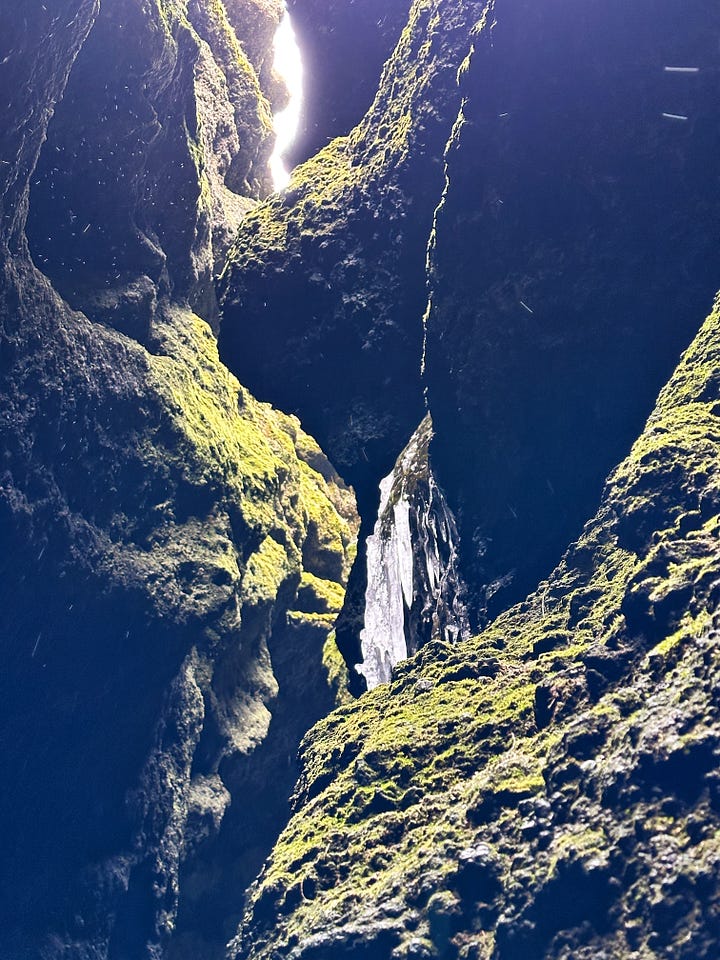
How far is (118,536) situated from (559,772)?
661 inches

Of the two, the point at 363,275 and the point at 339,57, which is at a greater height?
the point at 339,57

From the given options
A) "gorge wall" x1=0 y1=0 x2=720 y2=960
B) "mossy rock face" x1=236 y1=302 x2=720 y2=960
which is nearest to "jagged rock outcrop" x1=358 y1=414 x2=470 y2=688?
"gorge wall" x1=0 y1=0 x2=720 y2=960

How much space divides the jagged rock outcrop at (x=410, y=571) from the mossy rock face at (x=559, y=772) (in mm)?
2769

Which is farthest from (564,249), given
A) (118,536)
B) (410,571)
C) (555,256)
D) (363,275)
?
(118,536)

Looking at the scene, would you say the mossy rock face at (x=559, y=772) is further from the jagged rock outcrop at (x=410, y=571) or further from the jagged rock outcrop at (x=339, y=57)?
the jagged rock outcrop at (x=339, y=57)

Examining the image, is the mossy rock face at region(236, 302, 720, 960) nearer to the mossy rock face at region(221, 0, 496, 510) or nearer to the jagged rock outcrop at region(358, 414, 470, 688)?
the jagged rock outcrop at region(358, 414, 470, 688)

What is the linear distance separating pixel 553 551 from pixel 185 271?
63.0ft

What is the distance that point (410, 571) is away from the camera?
3766 cm

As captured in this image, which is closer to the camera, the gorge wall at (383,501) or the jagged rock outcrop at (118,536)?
the gorge wall at (383,501)

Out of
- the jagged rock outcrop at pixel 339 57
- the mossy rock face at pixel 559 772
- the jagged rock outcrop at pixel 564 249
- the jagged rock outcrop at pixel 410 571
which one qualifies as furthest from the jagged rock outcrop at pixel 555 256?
the jagged rock outcrop at pixel 339 57

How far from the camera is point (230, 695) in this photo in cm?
4003

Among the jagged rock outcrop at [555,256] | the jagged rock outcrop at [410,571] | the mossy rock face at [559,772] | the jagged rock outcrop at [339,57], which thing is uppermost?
the jagged rock outcrop at [339,57]

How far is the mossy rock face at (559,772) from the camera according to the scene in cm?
2102

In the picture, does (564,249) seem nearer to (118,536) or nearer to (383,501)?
(383,501)
